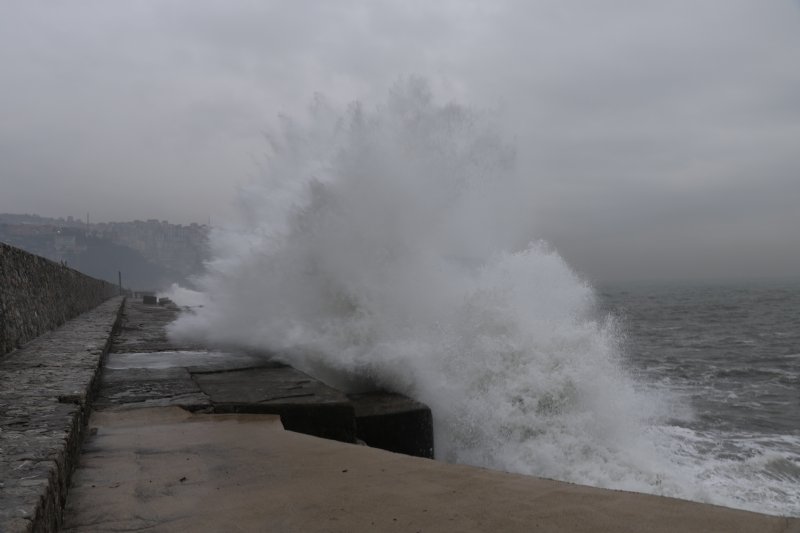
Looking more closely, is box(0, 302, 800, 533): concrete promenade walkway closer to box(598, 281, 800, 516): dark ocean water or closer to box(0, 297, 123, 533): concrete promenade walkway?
box(0, 297, 123, 533): concrete promenade walkway

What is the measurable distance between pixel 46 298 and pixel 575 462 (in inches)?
242

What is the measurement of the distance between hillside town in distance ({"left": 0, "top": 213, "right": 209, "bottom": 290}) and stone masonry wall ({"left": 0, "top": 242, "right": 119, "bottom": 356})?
53.4 m

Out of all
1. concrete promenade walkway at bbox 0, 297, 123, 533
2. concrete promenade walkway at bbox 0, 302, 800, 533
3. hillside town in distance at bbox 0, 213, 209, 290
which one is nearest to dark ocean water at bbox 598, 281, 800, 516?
concrete promenade walkway at bbox 0, 302, 800, 533

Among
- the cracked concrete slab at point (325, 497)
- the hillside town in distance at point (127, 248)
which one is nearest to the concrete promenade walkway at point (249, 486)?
the cracked concrete slab at point (325, 497)

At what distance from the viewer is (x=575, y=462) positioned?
4.74 meters

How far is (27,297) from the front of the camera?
5.44 meters

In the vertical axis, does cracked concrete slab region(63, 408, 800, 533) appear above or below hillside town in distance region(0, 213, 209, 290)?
below

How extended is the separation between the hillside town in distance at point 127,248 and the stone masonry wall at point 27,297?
53429 mm

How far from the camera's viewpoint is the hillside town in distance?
60344 millimetres

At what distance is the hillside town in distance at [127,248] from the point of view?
60344 millimetres

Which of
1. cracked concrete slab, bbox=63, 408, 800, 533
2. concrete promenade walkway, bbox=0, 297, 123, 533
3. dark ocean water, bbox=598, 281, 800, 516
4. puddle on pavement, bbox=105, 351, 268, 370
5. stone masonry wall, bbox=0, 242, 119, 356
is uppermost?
stone masonry wall, bbox=0, 242, 119, 356

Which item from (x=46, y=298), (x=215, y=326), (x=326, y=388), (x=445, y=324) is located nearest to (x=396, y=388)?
(x=326, y=388)

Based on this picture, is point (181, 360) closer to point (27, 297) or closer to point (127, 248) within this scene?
point (27, 297)

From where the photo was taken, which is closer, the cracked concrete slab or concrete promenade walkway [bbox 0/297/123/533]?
concrete promenade walkway [bbox 0/297/123/533]
